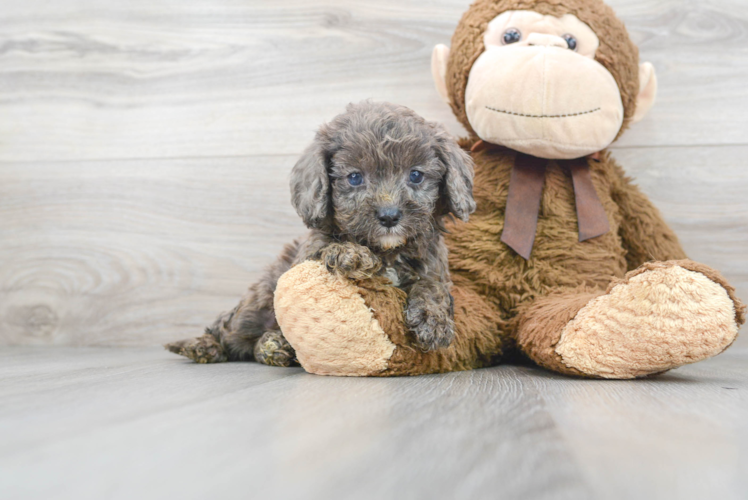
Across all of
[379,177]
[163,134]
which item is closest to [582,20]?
[379,177]

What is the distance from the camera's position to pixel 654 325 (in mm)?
1053

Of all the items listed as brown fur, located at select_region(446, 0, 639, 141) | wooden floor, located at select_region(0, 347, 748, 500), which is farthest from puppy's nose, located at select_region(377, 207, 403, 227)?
brown fur, located at select_region(446, 0, 639, 141)

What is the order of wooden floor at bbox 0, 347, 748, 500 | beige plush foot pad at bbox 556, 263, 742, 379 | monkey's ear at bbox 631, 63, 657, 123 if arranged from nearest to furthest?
wooden floor at bbox 0, 347, 748, 500 → beige plush foot pad at bbox 556, 263, 742, 379 → monkey's ear at bbox 631, 63, 657, 123

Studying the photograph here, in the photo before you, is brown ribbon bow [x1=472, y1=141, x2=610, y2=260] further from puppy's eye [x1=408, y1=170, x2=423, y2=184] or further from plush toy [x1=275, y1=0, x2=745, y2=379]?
puppy's eye [x1=408, y1=170, x2=423, y2=184]

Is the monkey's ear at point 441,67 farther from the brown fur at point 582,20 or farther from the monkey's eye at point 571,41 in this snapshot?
the monkey's eye at point 571,41

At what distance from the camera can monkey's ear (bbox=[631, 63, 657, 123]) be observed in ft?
5.12

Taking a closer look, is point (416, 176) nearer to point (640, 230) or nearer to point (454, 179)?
point (454, 179)

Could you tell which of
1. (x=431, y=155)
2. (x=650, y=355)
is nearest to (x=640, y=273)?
(x=650, y=355)

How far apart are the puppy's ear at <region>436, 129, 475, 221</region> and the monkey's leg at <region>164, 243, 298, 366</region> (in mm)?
459

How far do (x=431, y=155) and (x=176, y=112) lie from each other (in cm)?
114

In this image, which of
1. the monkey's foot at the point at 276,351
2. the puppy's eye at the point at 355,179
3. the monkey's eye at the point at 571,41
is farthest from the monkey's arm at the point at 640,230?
the monkey's foot at the point at 276,351

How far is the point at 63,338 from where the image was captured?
199 cm

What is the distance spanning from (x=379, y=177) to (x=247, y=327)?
574 mm

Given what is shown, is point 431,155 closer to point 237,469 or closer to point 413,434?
point 413,434
